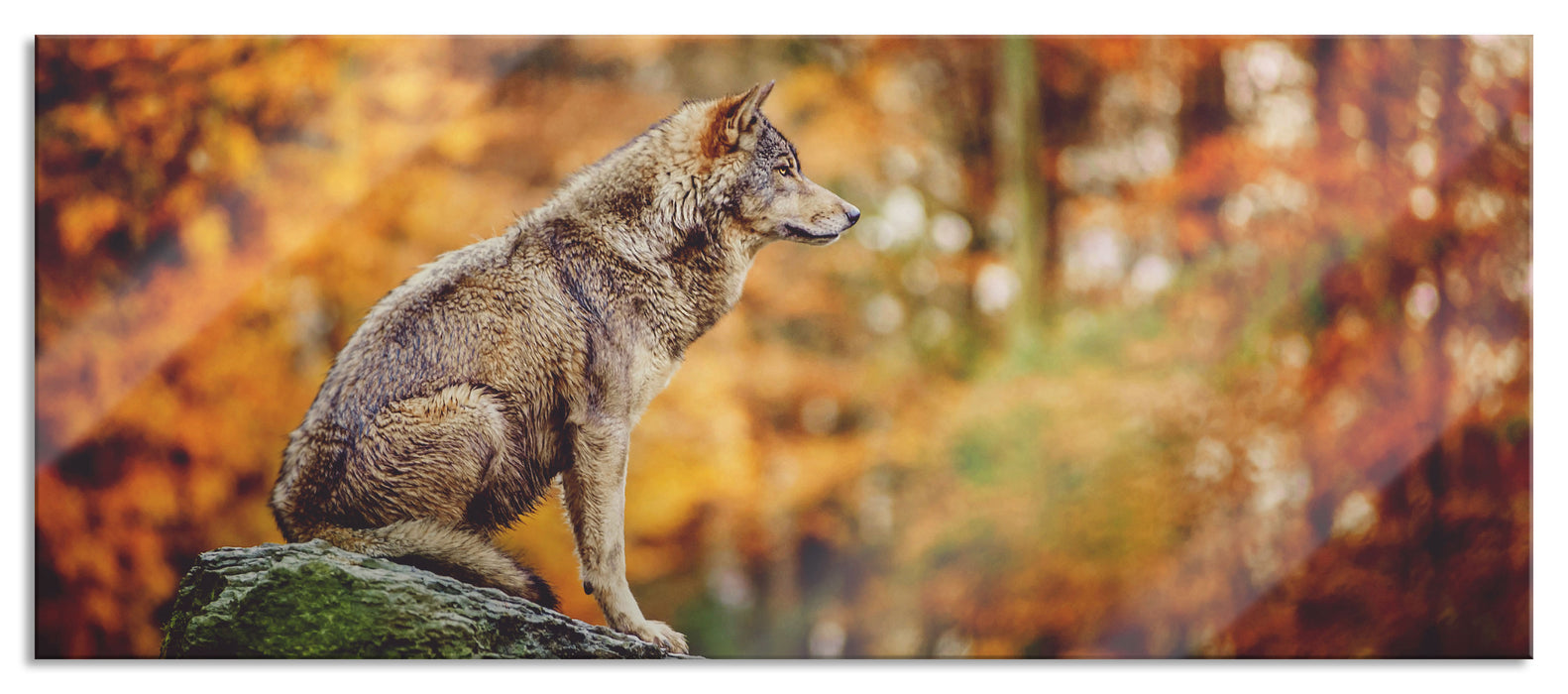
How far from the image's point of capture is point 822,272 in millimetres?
4574

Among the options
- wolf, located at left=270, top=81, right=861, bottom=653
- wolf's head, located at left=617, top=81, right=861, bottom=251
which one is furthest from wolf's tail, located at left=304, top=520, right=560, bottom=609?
wolf's head, located at left=617, top=81, right=861, bottom=251

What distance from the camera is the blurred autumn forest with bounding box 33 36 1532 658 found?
3.78m

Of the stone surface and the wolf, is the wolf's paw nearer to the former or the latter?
the wolf

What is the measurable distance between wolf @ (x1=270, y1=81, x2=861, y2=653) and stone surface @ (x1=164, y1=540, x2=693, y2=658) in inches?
3.2

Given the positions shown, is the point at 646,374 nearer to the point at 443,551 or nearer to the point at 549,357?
the point at 549,357

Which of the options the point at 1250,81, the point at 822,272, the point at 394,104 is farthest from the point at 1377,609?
the point at 394,104

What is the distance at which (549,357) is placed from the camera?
2.79 meters

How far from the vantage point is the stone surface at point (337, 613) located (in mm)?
2615

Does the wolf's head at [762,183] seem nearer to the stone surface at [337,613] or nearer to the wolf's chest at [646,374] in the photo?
the wolf's chest at [646,374]

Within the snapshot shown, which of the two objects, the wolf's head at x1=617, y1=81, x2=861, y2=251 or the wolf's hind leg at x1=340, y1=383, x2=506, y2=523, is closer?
the wolf's hind leg at x1=340, y1=383, x2=506, y2=523

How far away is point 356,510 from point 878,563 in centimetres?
212

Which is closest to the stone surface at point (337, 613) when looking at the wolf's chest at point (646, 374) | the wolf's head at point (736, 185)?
the wolf's chest at point (646, 374)

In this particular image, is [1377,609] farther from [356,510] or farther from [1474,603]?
[356,510]

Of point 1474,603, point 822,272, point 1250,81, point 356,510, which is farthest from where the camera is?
point 822,272
